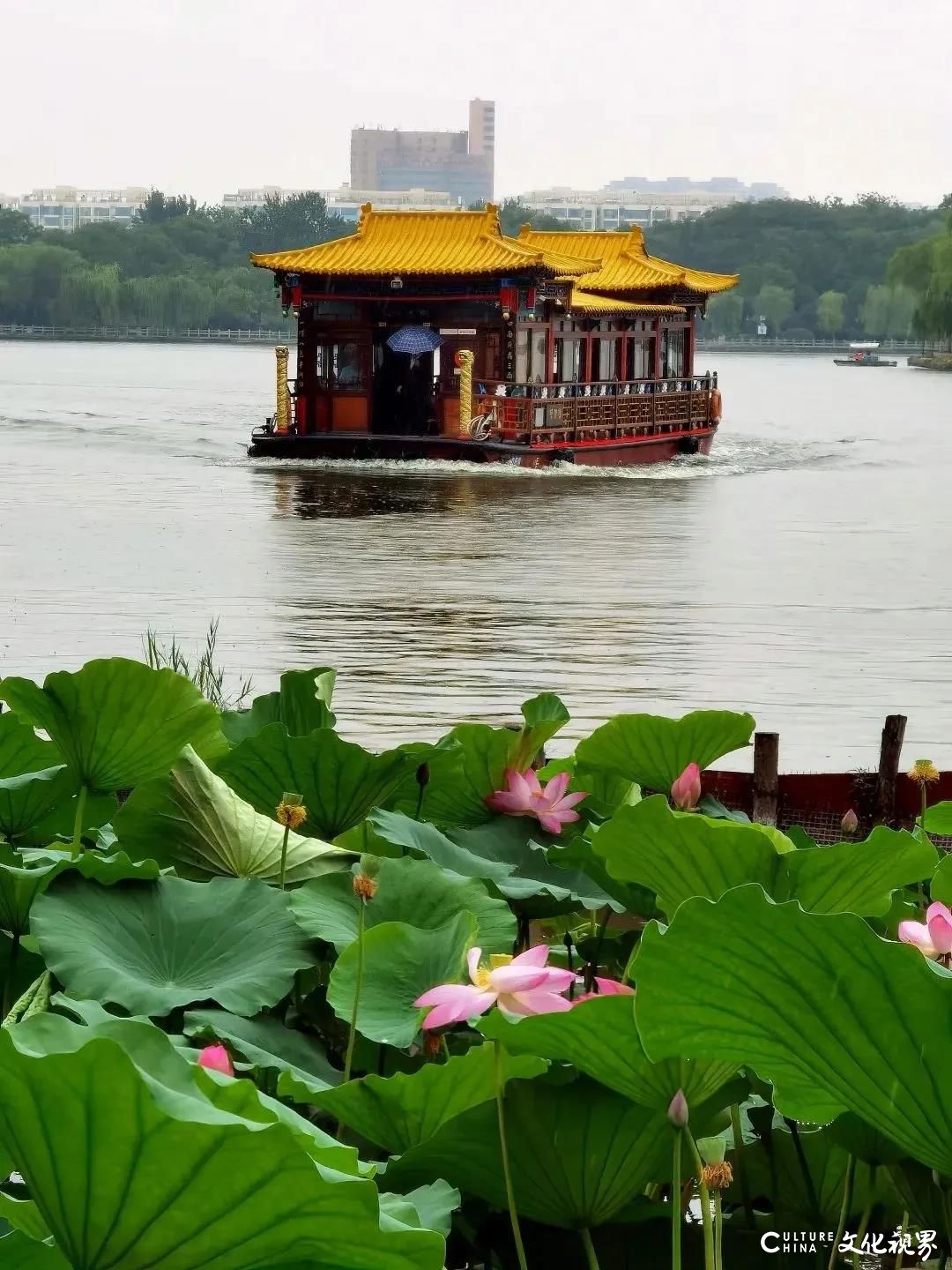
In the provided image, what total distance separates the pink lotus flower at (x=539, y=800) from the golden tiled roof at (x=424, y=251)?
21062mm

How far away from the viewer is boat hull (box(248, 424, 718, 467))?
24.0 meters

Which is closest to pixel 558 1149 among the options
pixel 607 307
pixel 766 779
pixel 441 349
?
pixel 766 779

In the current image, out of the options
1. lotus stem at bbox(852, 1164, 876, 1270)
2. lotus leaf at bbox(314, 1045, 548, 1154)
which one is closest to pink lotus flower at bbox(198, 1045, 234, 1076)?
lotus leaf at bbox(314, 1045, 548, 1154)

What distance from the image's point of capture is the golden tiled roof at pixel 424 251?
2305 centimetres

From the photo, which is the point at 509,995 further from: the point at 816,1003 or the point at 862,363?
the point at 862,363

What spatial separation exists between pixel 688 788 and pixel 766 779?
157 centimetres

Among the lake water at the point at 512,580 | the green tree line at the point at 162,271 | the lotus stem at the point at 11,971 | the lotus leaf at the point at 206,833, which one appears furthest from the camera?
the green tree line at the point at 162,271

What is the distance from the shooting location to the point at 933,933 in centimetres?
125

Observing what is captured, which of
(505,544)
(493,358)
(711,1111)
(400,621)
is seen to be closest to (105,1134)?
(711,1111)

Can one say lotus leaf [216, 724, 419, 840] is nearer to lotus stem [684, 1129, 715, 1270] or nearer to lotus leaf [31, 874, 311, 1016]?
lotus leaf [31, 874, 311, 1016]

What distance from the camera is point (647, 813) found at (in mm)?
1349

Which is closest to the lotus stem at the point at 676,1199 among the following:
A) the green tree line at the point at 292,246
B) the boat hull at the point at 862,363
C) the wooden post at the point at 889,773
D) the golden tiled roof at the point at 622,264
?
the wooden post at the point at 889,773

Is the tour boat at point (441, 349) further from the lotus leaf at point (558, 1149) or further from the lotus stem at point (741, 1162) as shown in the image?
the lotus leaf at point (558, 1149)

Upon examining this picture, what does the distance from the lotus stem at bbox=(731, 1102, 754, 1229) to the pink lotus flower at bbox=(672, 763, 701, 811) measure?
1.36ft
